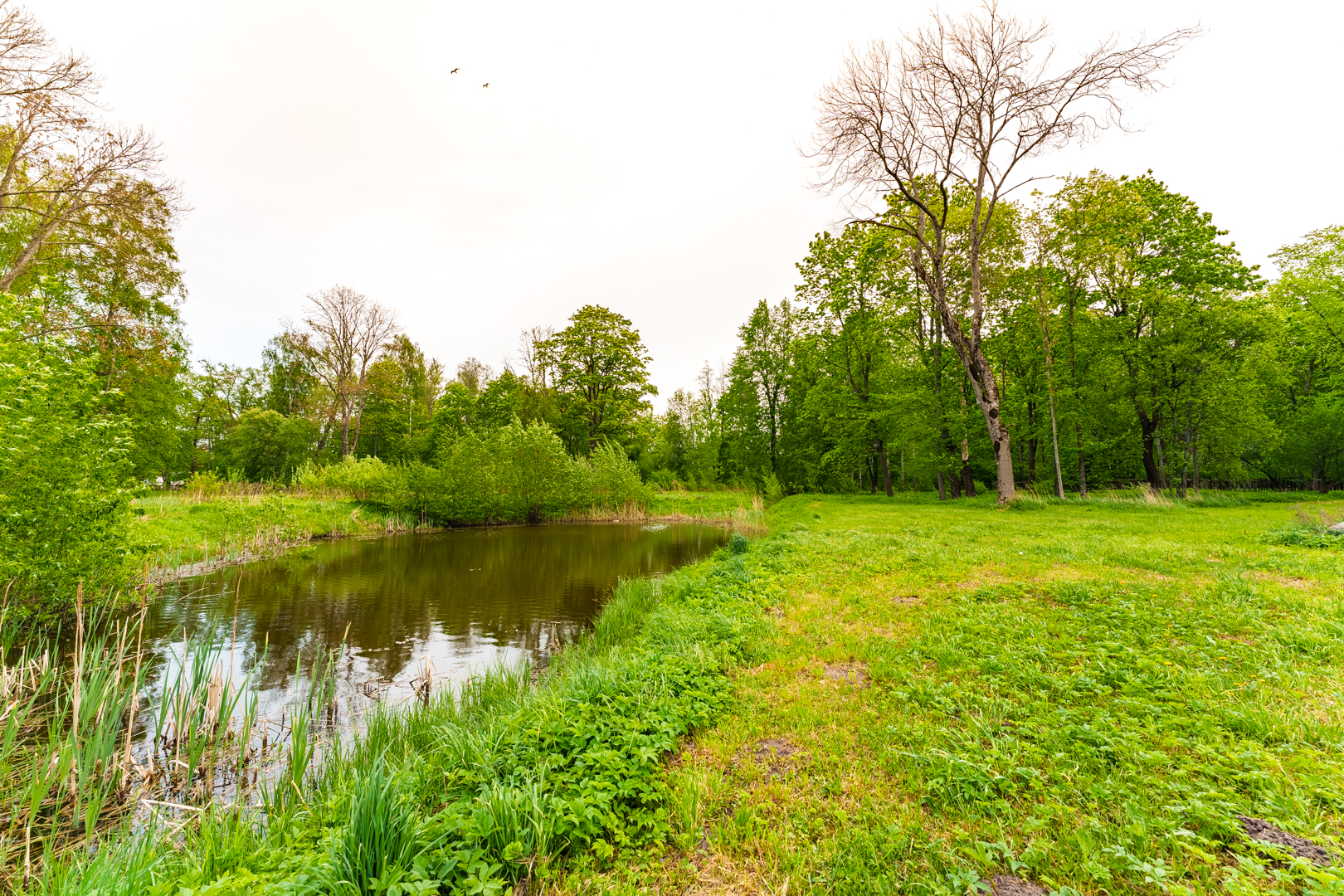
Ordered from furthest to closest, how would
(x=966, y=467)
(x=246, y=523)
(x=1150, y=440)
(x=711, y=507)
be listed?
(x=711, y=507)
(x=966, y=467)
(x=1150, y=440)
(x=246, y=523)

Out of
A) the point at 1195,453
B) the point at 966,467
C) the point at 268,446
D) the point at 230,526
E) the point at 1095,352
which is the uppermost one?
the point at 1095,352

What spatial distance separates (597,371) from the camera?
3769cm

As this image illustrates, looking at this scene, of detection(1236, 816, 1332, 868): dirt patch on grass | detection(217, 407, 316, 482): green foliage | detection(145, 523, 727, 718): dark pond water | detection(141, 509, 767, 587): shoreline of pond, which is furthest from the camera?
detection(217, 407, 316, 482): green foliage

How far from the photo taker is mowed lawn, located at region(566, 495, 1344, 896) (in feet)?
7.11

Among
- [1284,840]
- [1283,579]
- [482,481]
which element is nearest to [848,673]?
[1284,840]

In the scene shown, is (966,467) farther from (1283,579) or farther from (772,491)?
(1283,579)

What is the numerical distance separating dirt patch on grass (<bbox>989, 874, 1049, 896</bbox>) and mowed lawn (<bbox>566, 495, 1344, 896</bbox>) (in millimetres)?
35

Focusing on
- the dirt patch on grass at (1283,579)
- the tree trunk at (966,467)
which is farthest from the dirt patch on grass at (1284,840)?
the tree trunk at (966,467)

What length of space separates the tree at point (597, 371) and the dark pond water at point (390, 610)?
19.5 m

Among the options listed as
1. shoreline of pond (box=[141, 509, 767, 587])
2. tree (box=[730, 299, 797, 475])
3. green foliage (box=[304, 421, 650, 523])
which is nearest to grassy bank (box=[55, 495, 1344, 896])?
shoreline of pond (box=[141, 509, 767, 587])

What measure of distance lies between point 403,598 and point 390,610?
99cm

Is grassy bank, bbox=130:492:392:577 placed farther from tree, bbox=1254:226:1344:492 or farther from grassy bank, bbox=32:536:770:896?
tree, bbox=1254:226:1344:492

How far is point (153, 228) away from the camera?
61.0 ft

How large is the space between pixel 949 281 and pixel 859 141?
9463 mm
